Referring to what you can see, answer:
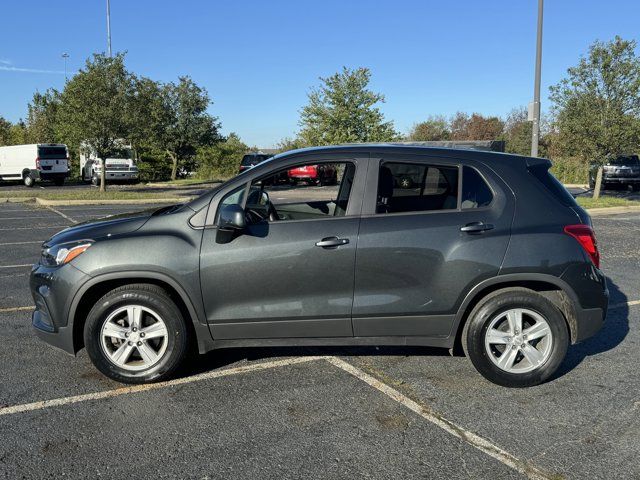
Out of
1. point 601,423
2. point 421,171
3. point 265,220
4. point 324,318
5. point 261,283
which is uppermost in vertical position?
point 421,171

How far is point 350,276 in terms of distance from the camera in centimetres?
392

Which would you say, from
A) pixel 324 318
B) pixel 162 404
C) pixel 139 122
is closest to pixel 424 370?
pixel 324 318

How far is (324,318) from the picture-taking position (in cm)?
396

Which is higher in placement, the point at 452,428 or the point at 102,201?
the point at 102,201

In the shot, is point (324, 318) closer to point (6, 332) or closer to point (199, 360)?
point (199, 360)

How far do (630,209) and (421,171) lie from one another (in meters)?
16.7

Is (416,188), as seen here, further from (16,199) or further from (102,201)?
(16,199)

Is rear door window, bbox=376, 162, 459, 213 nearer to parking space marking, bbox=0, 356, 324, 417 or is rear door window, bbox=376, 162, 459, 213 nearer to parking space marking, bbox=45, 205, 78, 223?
parking space marking, bbox=0, 356, 324, 417

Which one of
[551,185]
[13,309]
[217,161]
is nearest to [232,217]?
[551,185]

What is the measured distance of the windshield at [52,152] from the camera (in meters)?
29.6

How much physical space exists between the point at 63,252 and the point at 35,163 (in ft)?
96.0

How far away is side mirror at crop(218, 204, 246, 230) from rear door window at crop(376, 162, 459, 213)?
100 centimetres

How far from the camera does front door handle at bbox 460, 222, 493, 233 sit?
3.94m

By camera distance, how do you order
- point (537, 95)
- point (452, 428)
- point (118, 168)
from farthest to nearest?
point (118, 168)
point (537, 95)
point (452, 428)
